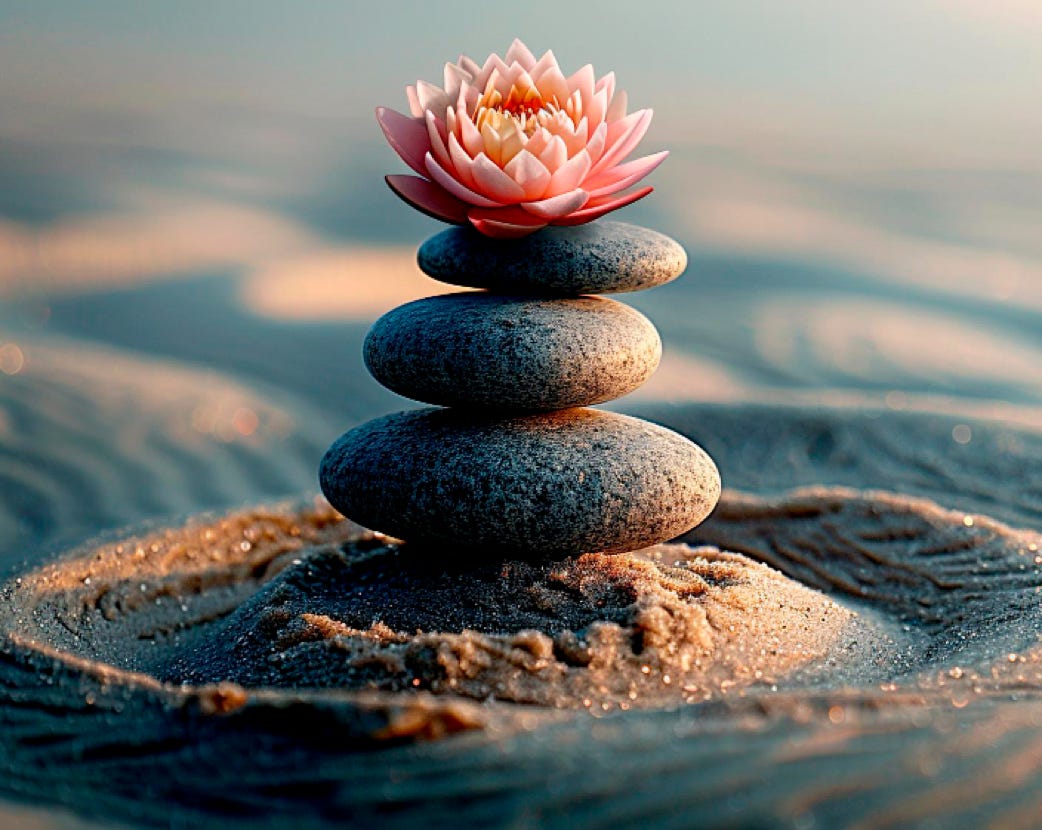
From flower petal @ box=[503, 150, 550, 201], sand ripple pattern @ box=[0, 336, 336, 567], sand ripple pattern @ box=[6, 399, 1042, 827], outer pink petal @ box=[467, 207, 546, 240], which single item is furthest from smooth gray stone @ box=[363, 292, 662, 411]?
sand ripple pattern @ box=[0, 336, 336, 567]

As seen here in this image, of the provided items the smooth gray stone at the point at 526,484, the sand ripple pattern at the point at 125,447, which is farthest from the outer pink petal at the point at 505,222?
the sand ripple pattern at the point at 125,447

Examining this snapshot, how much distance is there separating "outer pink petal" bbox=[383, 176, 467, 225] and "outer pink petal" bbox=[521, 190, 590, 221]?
24 centimetres

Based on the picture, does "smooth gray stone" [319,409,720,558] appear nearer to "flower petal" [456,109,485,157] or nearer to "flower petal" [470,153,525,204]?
"flower petal" [470,153,525,204]

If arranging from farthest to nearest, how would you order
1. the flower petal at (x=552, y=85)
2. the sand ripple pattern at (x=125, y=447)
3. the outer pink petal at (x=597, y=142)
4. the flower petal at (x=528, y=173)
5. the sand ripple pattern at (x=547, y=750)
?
the sand ripple pattern at (x=125, y=447), the flower petal at (x=552, y=85), the outer pink petal at (x=597, y=142), the flower petal at (x=528, y=173), the sand ripple pattern at (x=547, y=750)

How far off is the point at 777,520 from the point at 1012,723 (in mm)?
2345

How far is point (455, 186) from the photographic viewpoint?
3.05 metres

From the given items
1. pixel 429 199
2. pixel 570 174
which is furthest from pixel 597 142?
pixel 429 199

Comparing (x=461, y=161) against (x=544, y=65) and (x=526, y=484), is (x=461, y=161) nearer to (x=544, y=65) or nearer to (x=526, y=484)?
(x=544, y=65)

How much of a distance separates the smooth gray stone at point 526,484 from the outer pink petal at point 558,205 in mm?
584

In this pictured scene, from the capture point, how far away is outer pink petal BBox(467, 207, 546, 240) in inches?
120

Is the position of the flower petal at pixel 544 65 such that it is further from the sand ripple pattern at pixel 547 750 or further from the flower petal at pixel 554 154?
the sand ripple pattern at pixel 547 750

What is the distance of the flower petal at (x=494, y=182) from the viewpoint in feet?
9.64

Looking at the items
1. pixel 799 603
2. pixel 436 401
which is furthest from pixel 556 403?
pixel 799 603

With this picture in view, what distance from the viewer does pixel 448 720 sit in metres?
2.11
